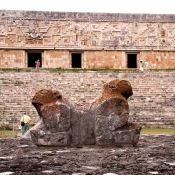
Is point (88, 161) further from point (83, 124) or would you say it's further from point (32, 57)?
point (32, 57)

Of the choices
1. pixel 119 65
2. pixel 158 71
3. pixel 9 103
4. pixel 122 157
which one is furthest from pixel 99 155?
pixel 119 65

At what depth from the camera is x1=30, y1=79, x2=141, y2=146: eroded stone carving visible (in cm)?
678

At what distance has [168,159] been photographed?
5.41 meters

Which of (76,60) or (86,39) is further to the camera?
(76,60)

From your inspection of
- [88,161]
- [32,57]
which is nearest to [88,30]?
[32,57]

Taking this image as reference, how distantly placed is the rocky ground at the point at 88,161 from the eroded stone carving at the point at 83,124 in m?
0.18

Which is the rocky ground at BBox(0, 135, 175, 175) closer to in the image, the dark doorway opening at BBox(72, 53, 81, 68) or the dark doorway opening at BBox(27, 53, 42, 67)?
the dark doorway opening at BBox(27, 53, 42, 67)

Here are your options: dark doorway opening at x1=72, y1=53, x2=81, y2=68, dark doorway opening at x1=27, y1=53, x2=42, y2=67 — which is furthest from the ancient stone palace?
dark doorway opening at x1=72, y1=53, x2=81, y2=68

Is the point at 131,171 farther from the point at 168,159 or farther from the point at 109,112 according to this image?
the point at 109,112

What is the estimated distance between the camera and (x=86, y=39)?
28672mm

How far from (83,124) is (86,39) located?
22157 millimetres

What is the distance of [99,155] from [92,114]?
3.90 ft

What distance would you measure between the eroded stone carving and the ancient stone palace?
2164cm

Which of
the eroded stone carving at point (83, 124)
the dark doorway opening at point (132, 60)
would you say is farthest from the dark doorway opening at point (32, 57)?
the eroded stone carving at point (83, 124)
